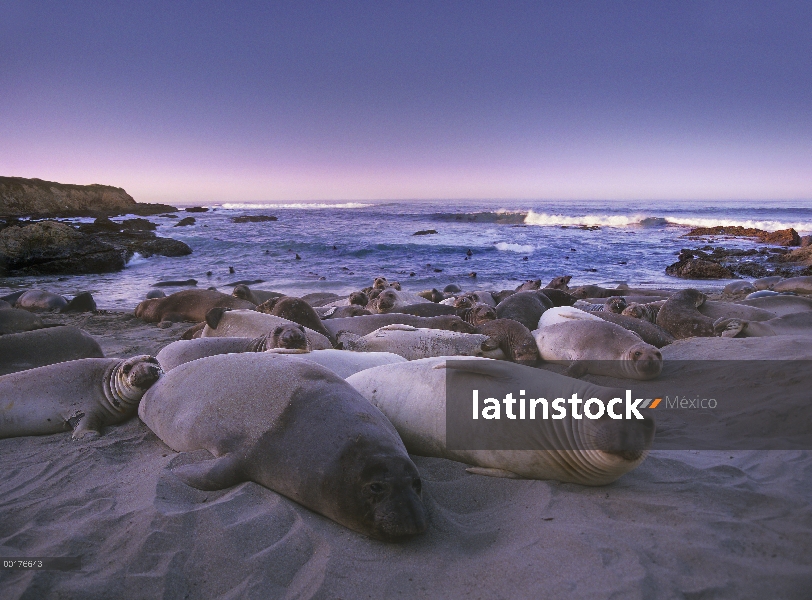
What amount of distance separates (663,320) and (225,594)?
292 inches

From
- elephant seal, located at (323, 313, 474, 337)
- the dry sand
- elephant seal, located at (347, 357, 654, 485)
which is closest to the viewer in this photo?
the dry sand

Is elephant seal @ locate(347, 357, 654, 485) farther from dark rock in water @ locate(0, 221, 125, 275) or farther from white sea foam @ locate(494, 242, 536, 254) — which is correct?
white sea foam @ locate(494, 242, 536, 254)

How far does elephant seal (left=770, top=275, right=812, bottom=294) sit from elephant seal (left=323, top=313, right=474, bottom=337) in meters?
10.4

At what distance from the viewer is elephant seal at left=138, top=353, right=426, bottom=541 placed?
2914mm

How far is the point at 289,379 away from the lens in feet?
11.9

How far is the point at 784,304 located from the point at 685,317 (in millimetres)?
2286

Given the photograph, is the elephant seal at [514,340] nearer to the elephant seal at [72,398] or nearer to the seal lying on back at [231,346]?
the seal lying on back at [231,346]

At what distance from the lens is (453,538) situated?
2.86 meters

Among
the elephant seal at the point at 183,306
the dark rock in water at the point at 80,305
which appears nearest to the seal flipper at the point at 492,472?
the elephant seal at the point at 183,306

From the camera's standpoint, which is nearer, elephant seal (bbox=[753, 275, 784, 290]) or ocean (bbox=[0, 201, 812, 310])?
elephant seal (bbox=[753, 275, 784, 290])

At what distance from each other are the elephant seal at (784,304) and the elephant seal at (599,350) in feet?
12.7

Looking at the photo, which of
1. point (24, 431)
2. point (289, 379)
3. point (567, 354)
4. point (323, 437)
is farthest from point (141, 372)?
point (567, 354)

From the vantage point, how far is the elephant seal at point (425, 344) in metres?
6.04

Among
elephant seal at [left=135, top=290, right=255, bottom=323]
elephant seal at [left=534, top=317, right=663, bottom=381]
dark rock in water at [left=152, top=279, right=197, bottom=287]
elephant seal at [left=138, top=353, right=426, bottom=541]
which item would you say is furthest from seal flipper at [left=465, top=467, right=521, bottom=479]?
dark rock in water at [left=152, top=279, right=197, bottom=287]
